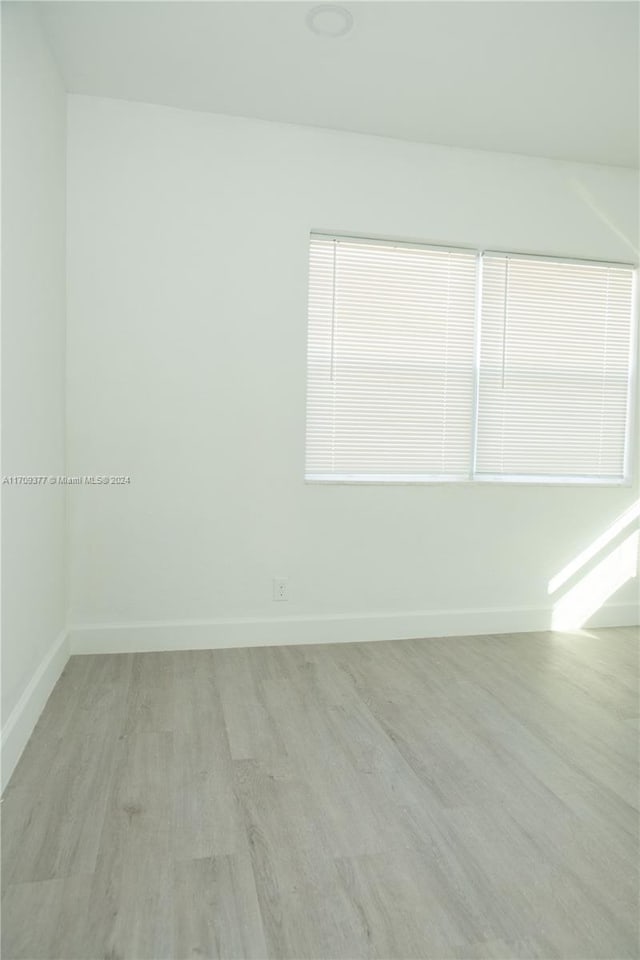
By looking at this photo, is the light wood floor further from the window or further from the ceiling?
the ceiling

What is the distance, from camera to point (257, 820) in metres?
1.89

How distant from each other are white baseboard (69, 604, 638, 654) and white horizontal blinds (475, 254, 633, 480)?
90 cm

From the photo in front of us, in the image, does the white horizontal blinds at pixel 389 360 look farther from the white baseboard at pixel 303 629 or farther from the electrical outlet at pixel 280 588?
the white baseboard at pixel 303 629

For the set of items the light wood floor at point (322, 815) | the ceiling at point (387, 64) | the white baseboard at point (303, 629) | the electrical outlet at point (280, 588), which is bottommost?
the light wood floor at point (322, 815)

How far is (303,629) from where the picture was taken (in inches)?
136

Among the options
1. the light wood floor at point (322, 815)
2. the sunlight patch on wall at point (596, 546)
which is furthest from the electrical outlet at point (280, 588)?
the sunlight patch on wall at point (596, 546)

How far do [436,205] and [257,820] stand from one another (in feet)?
10.6

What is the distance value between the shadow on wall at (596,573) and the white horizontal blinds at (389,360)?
999 mm

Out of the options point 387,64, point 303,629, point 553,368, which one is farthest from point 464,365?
point 303,629

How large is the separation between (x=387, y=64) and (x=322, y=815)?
3040 mm

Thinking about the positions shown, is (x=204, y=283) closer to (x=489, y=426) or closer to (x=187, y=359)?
(x=187, y=359)

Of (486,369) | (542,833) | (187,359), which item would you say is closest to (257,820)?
(542,833)

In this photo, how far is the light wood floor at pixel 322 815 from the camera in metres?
1.48

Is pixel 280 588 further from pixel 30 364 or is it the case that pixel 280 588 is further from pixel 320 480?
pixel 30 364
